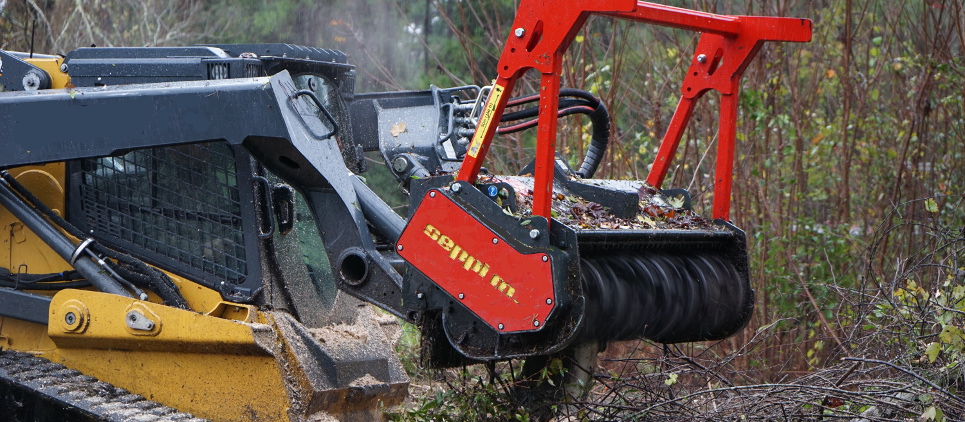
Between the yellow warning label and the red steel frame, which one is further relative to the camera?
the yellow warning label

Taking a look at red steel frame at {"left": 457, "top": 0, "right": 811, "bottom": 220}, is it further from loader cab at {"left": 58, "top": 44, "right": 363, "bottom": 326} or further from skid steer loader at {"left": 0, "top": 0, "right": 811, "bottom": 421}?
loader cab at {"left": 58, "top": 44, "right": 363, "bottom": 326}

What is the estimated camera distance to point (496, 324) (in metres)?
3.43

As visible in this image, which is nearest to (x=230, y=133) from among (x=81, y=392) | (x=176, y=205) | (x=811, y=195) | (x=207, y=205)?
(x=207, y=205)

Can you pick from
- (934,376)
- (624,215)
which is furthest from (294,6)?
(934,376)

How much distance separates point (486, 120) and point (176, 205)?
128 centimetres

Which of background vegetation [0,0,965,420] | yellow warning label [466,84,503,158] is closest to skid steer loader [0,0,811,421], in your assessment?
yellow warning label [466,84,503,158]

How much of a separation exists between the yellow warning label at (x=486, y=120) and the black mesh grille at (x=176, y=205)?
0.94 meters

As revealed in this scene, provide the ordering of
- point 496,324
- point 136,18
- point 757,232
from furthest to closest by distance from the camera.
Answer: point 136,18 < point 757,232 < point 496,324

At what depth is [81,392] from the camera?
12.3 feet

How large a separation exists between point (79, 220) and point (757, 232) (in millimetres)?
4890

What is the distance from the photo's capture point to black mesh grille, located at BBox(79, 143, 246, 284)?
3.85m

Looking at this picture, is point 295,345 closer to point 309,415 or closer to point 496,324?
point 309,415

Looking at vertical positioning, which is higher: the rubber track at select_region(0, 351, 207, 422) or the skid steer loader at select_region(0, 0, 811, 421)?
the skid steer loader at select_region(0, 0, 811, 421)

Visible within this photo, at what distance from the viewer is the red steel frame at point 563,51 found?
339 centimetres
